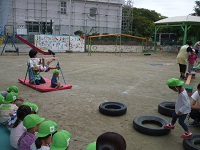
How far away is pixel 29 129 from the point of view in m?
2.93

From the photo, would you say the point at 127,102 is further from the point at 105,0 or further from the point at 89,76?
the point at 105,0

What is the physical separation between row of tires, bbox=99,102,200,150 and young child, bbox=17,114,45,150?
7.25 ft

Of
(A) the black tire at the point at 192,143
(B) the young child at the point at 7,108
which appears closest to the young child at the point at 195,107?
(A) the black tire at the point at 192,143

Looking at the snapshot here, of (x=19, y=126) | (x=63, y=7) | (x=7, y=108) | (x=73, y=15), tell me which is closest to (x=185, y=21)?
(x=73, y=15)

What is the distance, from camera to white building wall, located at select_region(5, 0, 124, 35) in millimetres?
28484

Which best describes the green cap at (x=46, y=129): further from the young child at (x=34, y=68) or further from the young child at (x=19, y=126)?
the young child at (x=34, y=68)

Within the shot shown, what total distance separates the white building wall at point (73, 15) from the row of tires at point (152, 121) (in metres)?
24.1

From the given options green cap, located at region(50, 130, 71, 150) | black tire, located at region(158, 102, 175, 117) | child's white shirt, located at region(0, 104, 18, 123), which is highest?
green cap, located at region(50, 130, 71, 150)

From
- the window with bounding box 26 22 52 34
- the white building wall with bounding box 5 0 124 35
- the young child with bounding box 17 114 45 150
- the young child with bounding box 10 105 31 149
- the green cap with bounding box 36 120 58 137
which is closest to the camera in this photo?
the green cap with bounding box 36 120 58 137

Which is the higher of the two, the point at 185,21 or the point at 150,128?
the point at 185,21

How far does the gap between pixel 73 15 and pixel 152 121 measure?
29.2 metres

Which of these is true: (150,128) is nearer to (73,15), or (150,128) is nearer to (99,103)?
(99,103)

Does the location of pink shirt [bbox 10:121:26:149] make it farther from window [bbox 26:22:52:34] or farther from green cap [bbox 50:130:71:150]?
window [bbox 26:22:52:34]

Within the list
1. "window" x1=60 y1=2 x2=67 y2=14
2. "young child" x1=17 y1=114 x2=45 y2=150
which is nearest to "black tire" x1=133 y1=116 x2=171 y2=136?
"young child" x1=17 y1=114 x2=45 y2=150
